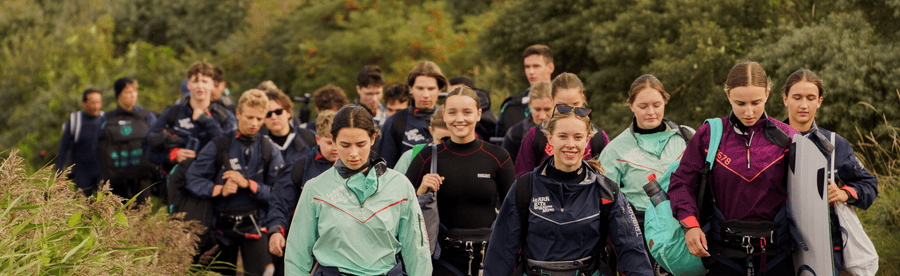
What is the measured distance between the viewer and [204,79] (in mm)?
7844

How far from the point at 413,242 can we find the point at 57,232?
2092mm

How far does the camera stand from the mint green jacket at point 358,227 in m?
4.09

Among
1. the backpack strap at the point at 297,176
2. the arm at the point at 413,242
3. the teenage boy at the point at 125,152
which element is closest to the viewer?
the arm at the point at 413,242

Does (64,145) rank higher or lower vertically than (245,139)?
lower

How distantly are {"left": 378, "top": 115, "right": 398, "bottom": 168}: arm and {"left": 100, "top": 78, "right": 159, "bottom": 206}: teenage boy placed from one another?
467 centimetres

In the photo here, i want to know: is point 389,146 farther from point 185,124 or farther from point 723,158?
point 723,158

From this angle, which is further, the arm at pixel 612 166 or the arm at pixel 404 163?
the arm at pixel 404 163

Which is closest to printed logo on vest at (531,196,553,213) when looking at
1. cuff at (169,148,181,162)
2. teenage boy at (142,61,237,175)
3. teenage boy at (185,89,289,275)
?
teenage boy at (185,89,289,275)

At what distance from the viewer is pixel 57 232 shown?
442cm

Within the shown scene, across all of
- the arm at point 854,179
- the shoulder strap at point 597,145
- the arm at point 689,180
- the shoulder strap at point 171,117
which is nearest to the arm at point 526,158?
the shoulder strap at point 597,145

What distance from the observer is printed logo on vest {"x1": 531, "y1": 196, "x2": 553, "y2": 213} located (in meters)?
3.94

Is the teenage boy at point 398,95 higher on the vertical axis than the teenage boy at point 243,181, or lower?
higher

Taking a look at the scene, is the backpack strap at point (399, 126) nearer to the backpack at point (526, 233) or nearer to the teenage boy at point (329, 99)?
the teenage boy at point (329, 99)

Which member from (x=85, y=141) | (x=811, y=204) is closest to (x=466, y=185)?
(x=811, y=204)
